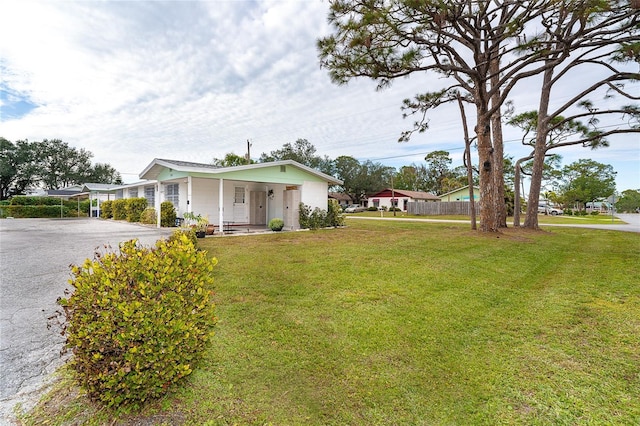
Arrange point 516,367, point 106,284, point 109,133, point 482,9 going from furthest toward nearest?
1. point 109,133
2. point 482,9
3. point 516,367
4. point 106,284

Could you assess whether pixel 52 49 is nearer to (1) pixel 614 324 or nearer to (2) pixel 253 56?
(2) pixel 253 56

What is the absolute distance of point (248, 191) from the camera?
53.3 ft

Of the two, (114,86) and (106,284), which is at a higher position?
(114,86)

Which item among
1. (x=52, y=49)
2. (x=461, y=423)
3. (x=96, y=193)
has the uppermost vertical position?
(x=52, y=49)

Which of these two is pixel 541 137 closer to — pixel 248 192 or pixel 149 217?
pixel 248 192

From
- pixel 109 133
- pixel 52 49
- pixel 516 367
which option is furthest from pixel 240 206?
pixel 516 367

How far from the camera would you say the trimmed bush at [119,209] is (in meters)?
19.6

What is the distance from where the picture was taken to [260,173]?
13.5 m

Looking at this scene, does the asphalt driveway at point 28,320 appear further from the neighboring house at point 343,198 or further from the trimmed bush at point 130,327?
the neighboring house at point 343,198

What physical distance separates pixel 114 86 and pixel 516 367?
1329 cm

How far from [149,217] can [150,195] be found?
264 centimetres

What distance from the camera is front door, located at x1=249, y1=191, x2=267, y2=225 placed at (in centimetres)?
1661

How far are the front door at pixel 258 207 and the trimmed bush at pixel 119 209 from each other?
9047 mm

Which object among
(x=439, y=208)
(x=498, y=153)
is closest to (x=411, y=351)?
(x=498, y=153)
